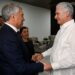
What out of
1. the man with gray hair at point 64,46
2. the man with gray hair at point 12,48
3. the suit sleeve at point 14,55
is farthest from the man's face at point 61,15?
the suit sleeve at point 14,55

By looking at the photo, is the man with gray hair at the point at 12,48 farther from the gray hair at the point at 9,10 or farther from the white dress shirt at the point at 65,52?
the white dress shirt at the point at 65,52

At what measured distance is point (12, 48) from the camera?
82.3 inches

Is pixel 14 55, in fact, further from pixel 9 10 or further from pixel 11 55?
pixel 9 10

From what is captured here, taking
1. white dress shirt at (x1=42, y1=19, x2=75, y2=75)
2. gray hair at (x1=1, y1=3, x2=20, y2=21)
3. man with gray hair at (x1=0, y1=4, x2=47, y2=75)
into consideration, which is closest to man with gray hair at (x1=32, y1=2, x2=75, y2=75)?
white dress shirt at (x1=42, y1=19, x2=75, y2=75)

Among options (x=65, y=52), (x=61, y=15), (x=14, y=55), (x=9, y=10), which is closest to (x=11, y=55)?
(x=14, y=55)

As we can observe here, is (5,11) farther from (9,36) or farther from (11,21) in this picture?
(9,36)

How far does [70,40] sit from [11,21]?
69cm

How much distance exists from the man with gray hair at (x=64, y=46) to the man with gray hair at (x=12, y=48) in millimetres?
303

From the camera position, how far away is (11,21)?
7.23 ft

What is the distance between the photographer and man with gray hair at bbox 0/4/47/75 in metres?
2.10

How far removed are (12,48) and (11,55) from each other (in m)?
0.07

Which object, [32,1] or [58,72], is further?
[32,1]

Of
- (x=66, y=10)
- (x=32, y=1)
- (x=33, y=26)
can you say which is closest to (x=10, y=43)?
(x=66, y=10)

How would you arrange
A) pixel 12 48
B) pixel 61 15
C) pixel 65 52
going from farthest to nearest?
pixel 61 15, pixel 65 52, pixel 12 48
